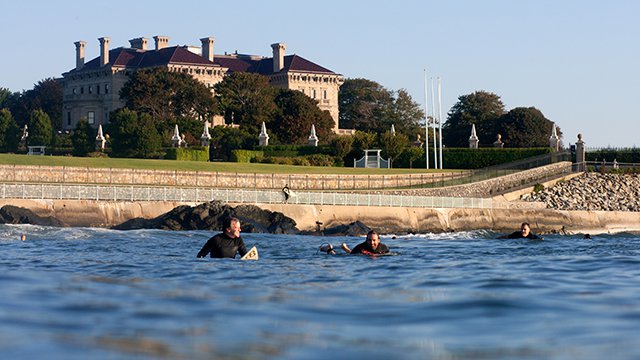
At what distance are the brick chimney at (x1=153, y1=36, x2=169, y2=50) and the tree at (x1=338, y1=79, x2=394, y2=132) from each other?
28.3 m

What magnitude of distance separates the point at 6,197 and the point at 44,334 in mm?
37585

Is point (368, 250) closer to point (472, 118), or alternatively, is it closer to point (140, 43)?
point (472, 118)

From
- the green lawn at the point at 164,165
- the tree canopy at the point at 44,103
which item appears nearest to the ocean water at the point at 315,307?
the green lawn at the point at 164,165

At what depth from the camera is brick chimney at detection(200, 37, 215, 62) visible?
511 ft

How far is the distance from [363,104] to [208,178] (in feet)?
331

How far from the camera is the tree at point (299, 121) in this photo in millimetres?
121062

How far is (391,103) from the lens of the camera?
535 ft

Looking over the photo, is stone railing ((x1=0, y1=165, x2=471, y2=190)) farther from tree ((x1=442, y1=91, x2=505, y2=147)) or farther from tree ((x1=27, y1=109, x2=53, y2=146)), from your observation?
tree ((x1=27, y1=109, x2=53, y2=146))

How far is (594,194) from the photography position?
81.2 m

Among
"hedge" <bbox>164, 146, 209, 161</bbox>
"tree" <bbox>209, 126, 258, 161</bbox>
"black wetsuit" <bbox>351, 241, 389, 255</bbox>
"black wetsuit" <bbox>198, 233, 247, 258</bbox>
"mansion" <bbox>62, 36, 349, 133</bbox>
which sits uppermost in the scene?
"mansion" <bbox>62, 36, 349, 133</bbox>

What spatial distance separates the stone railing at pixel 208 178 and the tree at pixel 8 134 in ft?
229

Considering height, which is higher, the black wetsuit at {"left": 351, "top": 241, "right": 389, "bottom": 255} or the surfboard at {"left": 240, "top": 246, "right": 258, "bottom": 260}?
A: the surfboard at {"left": 240, "top": 246, "right": 258, "bottom": 260}

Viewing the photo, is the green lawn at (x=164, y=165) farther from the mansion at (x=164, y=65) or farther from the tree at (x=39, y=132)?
the mansion at (x=164, y=65)

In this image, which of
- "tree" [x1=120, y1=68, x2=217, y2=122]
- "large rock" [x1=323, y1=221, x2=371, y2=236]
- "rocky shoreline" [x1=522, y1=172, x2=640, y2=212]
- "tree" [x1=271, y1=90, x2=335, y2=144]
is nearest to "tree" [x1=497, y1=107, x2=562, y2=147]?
"tree" [x1=271, y1=90, x2=335, y2=144]
